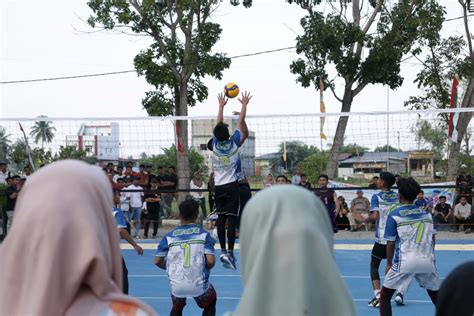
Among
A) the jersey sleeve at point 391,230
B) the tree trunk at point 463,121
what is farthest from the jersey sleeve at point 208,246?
the tree trunk at point 463,121

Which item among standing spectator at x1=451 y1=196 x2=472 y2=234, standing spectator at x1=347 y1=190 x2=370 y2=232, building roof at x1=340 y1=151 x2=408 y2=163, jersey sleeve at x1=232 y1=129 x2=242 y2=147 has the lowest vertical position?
standing spectator at x1=451 y1=196 x2=472 y2=234

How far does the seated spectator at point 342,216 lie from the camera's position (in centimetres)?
1694

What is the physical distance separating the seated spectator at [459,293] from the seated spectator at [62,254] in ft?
3.35

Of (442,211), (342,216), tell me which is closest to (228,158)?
(342,216)

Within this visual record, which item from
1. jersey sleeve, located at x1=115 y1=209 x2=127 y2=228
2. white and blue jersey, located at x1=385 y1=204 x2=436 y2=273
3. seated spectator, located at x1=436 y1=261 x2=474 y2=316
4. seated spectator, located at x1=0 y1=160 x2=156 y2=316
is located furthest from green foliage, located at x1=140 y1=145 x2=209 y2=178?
seated spectator, located at x1=0 y1=160 x2=156 y2=316

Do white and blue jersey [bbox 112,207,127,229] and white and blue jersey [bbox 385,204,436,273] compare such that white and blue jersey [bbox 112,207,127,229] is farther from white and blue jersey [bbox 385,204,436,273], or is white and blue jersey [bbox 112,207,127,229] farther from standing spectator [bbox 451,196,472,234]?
standing spectator [bbox 451,196,472,234]

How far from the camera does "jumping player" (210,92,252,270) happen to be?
932 centimetres

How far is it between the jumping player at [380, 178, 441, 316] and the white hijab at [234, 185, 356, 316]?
516 centimetres

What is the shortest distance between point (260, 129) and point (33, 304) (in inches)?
628

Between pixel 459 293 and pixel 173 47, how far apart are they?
19.0 m

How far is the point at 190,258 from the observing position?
6.83 m

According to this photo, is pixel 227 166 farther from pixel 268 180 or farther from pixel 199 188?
pixel 199 188

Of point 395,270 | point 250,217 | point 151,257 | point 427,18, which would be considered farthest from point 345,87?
point 250,217

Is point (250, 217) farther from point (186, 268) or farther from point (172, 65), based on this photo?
point (172, 65)
